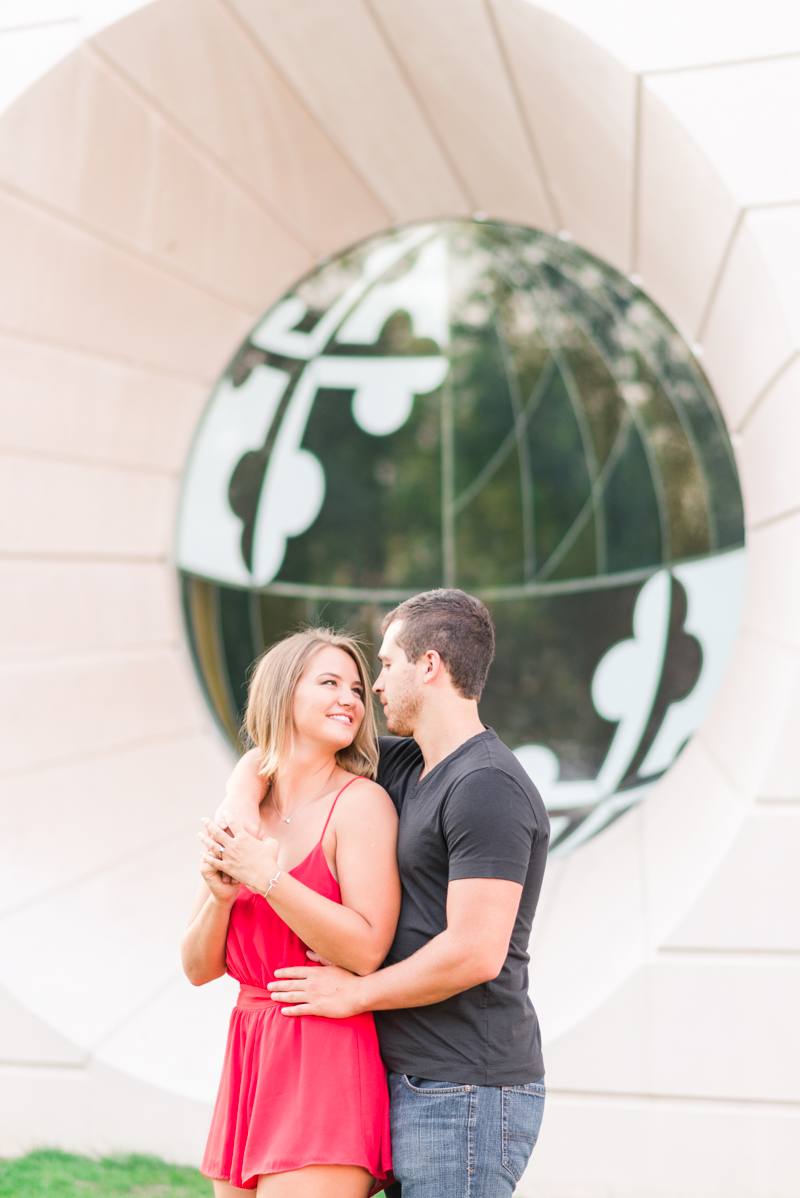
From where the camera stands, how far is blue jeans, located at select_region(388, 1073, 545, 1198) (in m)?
1.95

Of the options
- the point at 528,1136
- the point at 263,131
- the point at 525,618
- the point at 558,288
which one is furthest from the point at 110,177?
the point at 525,618

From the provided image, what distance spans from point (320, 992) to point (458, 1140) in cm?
36

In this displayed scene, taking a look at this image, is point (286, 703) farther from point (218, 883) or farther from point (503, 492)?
point (503, 492)

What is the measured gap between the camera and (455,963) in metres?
1.90

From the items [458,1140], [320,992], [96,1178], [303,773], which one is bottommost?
[96,1178]

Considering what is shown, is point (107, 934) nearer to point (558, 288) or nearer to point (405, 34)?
point (405, 34)

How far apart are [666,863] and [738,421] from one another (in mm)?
1637

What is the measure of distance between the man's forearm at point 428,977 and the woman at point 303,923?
0.19 feet

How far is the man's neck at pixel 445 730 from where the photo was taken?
2.16m

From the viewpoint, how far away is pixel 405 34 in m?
4.19

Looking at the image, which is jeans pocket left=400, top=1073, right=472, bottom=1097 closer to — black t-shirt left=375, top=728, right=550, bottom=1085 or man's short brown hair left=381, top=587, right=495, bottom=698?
black t-shirt left=375, top=728, right=550, bottom=1085

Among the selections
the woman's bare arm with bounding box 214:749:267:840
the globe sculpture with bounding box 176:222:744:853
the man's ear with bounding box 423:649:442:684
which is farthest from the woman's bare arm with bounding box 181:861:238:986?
the globe sculpture with bounding box 176:222:744:853

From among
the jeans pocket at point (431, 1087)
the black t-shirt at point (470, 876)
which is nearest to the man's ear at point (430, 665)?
the black t-shirt at point (470, 876)

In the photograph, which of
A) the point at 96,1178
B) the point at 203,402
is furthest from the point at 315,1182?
the point at 203,402
